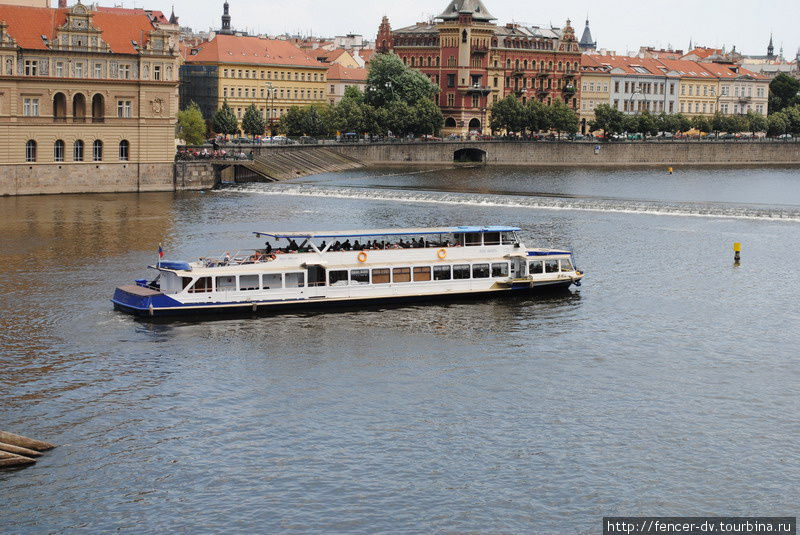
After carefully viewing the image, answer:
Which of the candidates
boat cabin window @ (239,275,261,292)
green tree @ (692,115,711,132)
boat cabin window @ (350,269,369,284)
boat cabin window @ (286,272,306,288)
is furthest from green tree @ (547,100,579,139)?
boat cabin window @ (239,275,261,292)

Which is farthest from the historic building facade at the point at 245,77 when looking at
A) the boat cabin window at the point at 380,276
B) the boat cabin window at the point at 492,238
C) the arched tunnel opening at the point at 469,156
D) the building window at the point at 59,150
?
the boat cabin window at the point at 380,276

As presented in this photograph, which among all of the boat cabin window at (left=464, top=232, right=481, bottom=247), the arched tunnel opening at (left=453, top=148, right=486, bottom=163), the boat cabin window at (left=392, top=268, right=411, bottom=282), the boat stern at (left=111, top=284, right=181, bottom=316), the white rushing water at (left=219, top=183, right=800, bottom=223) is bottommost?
the boat stern at (left=111, top=284, right=181, bottom=316)

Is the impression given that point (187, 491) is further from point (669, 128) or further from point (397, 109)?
point (669, 128)

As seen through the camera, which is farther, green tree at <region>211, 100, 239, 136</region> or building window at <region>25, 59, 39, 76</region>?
green tree at <region>211, 100, 239, 136</region>

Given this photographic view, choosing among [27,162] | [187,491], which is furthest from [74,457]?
[27,162]

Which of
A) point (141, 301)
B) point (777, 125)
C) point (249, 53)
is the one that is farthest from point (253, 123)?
point (141, 301)

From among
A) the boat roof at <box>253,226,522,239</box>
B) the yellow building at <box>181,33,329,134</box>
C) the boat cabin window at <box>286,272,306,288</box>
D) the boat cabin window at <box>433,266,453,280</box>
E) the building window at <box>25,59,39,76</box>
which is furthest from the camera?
the yellow building at <box>181,33,329,134</box>

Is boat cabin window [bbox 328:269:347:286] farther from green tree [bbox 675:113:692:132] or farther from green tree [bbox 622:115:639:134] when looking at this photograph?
green tree [bbox 675:113:692:132]

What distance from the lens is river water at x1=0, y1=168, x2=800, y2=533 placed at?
31.0m

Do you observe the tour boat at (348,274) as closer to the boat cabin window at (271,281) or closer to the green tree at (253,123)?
the boat cabin window at (271,281)

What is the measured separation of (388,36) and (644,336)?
146 meters

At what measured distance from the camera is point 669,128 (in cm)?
17362

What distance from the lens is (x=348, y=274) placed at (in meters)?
53.8

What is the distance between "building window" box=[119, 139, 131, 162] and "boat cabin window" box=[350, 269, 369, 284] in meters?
51.1
